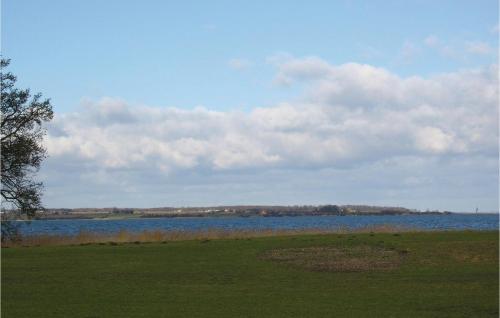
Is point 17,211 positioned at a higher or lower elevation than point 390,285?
higher

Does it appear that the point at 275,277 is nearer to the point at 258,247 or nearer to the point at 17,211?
the point at 258,247

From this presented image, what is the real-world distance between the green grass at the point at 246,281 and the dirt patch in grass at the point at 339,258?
1.11ft

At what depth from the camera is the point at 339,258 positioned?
109 ft

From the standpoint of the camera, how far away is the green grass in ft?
62.3

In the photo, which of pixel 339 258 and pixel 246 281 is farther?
pixel 339 258

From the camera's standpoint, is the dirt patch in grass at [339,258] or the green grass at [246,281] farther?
the dirt patch in grass at [339,258]

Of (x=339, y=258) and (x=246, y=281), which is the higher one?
(x=339, y=258)

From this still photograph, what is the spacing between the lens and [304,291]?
910 inches

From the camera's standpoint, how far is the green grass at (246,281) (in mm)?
19000

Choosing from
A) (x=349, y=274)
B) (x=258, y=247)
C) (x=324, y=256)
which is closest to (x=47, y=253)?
(x=258, y=247)

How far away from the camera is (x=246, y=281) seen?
26297 mm

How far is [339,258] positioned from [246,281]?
27.8 feet

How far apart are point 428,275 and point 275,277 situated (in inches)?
247

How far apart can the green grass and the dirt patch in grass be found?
337 mm
